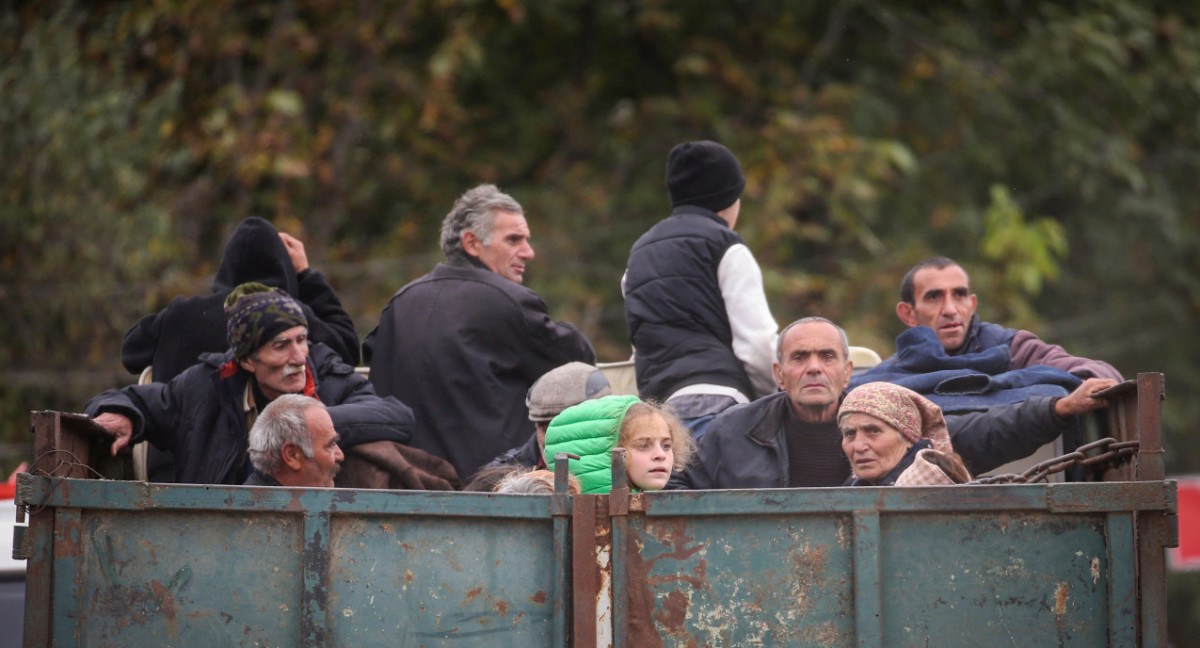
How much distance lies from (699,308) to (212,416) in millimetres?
1654

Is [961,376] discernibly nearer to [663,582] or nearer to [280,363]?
[663,582]

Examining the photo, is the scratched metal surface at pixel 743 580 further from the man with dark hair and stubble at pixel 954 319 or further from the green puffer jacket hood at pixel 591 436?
the man with dark hair and stubble at pixel 954 319

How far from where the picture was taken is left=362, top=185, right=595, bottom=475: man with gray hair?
16.1ft

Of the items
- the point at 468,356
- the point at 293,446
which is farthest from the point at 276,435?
the point at 468,356

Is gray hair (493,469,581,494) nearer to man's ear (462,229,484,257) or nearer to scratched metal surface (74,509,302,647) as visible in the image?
scratched metal surface (74,509,302,647)

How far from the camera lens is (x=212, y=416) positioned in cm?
446

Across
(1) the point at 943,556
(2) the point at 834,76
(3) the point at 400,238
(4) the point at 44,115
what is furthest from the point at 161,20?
(1) the point at 943,556

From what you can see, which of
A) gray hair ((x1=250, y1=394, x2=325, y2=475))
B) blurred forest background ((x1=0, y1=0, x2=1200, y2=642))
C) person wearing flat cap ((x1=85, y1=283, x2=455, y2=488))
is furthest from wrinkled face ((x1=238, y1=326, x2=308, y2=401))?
blurred forest background ((x1=0, y1=0, x2=1200, y2=642))

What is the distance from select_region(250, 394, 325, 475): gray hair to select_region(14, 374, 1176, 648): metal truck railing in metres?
0.59

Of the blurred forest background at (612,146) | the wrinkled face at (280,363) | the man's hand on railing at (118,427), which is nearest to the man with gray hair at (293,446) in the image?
the wrinkled face at (280,363)

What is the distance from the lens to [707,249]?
198 inches

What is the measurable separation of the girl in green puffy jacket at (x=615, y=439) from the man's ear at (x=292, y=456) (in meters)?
0.70

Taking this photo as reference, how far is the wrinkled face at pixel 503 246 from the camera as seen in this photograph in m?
5.20

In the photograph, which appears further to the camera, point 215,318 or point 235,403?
point 215,318
